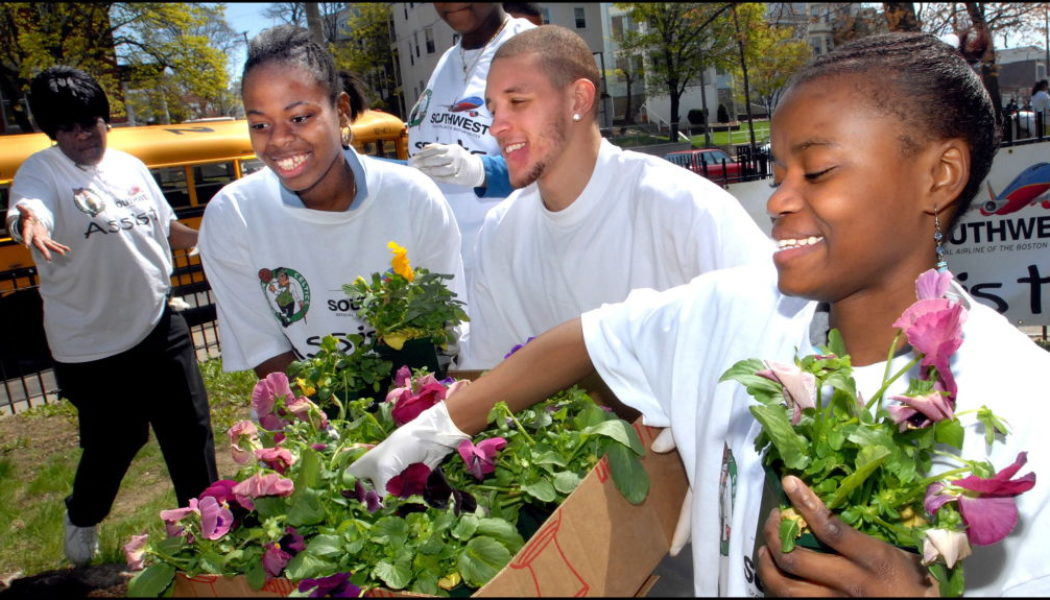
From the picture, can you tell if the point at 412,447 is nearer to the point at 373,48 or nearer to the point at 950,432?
the point at 950,432

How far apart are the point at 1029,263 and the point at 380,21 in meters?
33.0

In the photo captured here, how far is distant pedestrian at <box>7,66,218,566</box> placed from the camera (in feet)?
12.6

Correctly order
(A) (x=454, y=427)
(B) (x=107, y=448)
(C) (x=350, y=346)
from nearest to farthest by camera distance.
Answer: (A) (x=454, y=427)
(C) (x=350, y=346)
(B) (x=107, y=448)

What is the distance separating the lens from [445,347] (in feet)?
7.35

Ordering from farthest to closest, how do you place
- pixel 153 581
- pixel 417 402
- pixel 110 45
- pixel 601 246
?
1. pixel 110 45
2. pixel 601 246
3. pixel 417 402
4. pixel 153 581

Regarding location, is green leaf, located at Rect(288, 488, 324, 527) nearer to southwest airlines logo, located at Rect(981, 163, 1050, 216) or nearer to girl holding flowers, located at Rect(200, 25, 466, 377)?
girl holding flowers, located at Rect(200, 25, 466, 377)

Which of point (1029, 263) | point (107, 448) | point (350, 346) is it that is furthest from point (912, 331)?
point (1029, 263)

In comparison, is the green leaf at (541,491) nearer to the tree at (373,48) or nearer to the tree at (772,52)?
the tree at (772,52)

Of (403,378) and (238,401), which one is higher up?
(403,378)

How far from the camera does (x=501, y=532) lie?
1310 mm

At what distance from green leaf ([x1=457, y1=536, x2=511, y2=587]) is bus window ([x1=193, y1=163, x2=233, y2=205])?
1415 cm

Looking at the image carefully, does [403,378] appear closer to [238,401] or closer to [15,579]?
[15,579]

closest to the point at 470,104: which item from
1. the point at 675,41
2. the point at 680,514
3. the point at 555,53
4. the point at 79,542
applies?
the point at 555,53

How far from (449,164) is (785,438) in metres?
2.14
